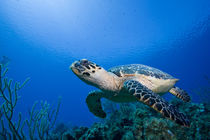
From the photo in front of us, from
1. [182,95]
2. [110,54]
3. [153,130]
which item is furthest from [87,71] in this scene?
[110,54]

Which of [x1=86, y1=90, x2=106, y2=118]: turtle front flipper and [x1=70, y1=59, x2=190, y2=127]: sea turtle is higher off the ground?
[x1=70, y1=59, x2=190, y2=127]: sea turtle

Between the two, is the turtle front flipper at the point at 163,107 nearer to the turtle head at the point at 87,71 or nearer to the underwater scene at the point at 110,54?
the underwater scene at the point at 110,54

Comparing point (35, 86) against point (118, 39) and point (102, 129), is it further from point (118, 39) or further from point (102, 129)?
point (102, 129)

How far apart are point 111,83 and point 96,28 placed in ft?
101

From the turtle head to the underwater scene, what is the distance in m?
0.02

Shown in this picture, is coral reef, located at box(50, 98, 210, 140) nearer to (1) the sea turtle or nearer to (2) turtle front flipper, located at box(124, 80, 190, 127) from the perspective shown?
→ (1) the sea turtle

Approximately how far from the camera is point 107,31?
3175 centimetres

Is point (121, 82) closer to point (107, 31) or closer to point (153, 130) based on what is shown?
point (153, 130)

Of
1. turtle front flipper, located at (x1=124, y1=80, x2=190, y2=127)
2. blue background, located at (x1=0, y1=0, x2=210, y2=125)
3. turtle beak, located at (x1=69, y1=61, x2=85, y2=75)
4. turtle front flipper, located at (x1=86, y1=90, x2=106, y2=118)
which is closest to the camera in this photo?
turtle front flipper, located at (x1=124, y1=80, x2=190, y2=127)

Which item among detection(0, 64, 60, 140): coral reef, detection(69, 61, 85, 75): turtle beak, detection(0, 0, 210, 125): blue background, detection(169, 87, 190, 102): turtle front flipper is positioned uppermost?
detection(0, 0, 210, 125): blue background

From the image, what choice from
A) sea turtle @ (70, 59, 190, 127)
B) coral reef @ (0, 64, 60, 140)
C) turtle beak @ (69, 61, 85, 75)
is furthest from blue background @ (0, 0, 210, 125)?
coral reef @ (0, 64, 60, 140)

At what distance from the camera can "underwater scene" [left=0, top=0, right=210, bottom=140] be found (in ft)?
10.7

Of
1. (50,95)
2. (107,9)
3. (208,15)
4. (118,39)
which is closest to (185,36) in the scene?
(208,15)

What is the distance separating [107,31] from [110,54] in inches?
424
